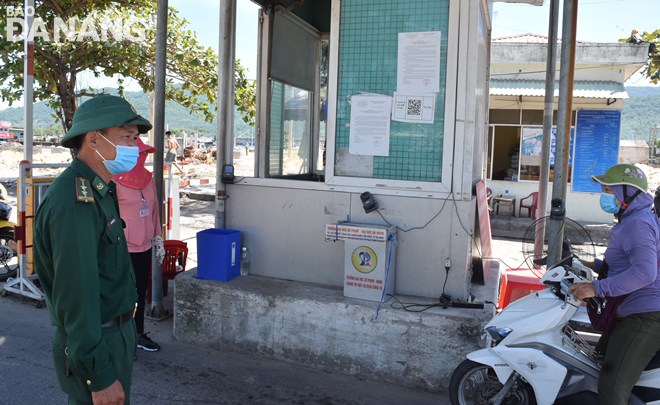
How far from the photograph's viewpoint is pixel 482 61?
21.1ft

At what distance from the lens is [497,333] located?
362 centimetres

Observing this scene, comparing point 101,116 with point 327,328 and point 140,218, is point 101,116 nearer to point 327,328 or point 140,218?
point 140,218

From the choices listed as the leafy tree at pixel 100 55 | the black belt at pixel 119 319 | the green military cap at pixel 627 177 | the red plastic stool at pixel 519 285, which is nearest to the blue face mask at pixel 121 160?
the black belt at pixel 119 319

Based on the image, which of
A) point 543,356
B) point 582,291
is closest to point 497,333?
point 543,356

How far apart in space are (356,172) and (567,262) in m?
2.15

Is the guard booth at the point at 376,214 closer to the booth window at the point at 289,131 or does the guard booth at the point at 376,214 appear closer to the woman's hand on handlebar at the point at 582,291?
the booth window at the point at 289,131

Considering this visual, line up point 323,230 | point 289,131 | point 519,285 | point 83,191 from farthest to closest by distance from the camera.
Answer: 1. point 289,131
2. point 519,285
3. point 323,230
4. point 83,191

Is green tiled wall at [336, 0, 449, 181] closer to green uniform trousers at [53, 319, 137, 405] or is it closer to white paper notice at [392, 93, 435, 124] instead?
white paper notice at [392, 93, 435, 124]

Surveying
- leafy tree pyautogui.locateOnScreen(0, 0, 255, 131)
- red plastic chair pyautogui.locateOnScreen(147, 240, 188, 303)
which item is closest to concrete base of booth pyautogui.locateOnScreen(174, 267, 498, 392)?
red plastic chair pyautogui.locateOnScreen(147, 240, 188, 303)

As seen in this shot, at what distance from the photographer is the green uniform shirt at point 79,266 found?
6.84ft

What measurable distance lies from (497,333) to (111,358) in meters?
2.48

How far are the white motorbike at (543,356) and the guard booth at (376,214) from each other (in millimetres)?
677

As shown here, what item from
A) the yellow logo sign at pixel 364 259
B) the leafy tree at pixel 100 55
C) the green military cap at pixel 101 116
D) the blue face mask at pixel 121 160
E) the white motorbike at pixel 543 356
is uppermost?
the leafy tree at pixel 100 55

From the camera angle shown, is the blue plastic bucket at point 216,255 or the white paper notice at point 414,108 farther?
the blue plastic bucket at point 216,255
